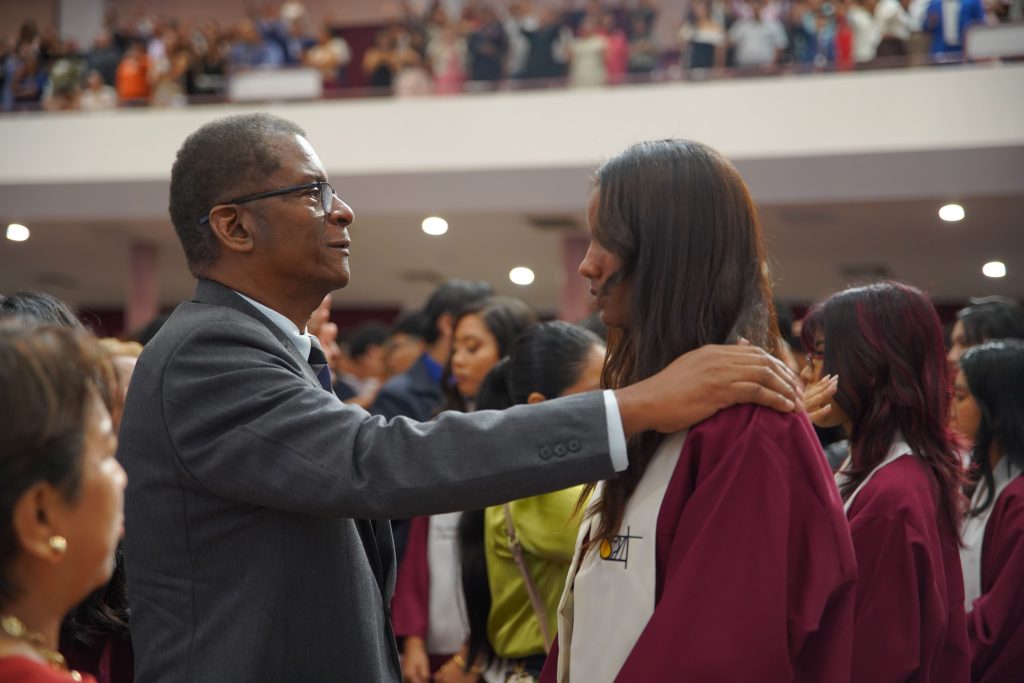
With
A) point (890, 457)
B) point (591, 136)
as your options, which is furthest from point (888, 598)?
point (591, 136)

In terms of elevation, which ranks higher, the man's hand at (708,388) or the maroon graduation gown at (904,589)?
the man's hand at (708,388)

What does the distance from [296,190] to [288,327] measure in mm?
249

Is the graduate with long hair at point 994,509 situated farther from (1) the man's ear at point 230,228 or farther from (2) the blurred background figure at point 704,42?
(2) the blurred background figure at point 704,42

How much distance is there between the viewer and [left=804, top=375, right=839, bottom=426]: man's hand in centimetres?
241

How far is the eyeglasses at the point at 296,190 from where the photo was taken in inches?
78.8

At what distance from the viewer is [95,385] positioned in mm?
1284

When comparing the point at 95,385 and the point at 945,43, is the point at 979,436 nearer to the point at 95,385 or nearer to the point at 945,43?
the point at 95,385

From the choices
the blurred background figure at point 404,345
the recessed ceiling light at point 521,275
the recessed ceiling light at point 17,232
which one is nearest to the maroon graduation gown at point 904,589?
the blurred background figure at point 404,345

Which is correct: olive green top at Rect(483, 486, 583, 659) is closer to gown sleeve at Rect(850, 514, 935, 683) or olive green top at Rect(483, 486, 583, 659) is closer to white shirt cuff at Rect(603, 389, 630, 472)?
gown sleeve at Rect(850, 514, 935, 683)

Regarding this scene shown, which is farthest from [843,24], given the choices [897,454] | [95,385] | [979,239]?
[95,385]

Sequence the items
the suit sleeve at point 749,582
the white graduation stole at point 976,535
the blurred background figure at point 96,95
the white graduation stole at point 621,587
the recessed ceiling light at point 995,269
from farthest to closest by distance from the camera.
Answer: the blurred background figure at point 96,95, the recessed ceiling light at point 995,269, the white graduation stole at point 976,535, the white graduation stole at point 621,587, the suit sleeve at point 749,582

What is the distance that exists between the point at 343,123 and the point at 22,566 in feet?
35.4

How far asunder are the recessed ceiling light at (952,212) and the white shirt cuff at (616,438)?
361 inches

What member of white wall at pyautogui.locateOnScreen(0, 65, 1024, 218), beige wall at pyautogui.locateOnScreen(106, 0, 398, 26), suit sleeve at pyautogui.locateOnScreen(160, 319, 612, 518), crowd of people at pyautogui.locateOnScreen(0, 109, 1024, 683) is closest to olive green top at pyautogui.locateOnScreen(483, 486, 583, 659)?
crowd of people at pyautogui.locateOnScreen(0, 109, 1024, 683)
